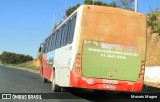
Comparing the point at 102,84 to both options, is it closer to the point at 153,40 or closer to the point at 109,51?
the point at 109,51

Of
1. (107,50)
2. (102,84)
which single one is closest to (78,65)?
(102,84)

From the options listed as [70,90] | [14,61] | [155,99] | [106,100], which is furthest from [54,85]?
[14,61]

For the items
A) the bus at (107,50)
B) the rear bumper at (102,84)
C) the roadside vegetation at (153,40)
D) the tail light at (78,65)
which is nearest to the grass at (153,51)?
the roadside vegetation at (153,40)

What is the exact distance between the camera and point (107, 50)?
15.2 m

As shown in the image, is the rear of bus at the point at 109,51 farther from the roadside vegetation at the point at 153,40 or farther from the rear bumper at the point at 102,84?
the roadside vegetation at the point at 153,40

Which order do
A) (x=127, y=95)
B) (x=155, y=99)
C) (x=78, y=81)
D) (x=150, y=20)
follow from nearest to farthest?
(x=78, y=81) < (x=155, y=99) < (x=127, y=95) < (x=150, y=20)

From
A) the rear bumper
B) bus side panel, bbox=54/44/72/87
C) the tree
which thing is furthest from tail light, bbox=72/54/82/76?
the tree

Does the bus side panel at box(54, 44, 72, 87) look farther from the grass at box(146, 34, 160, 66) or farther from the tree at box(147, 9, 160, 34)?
the tree at box(147, 9, 160, 34)

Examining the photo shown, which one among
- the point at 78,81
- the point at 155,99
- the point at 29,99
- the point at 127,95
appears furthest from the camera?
the point at 127,95

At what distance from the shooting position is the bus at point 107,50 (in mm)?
15047

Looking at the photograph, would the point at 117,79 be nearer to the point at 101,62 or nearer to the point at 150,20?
the point at 101,62

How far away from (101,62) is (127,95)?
4.89 meters

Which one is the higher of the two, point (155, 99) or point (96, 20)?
point (96, 20)

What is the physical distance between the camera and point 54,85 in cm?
1969
